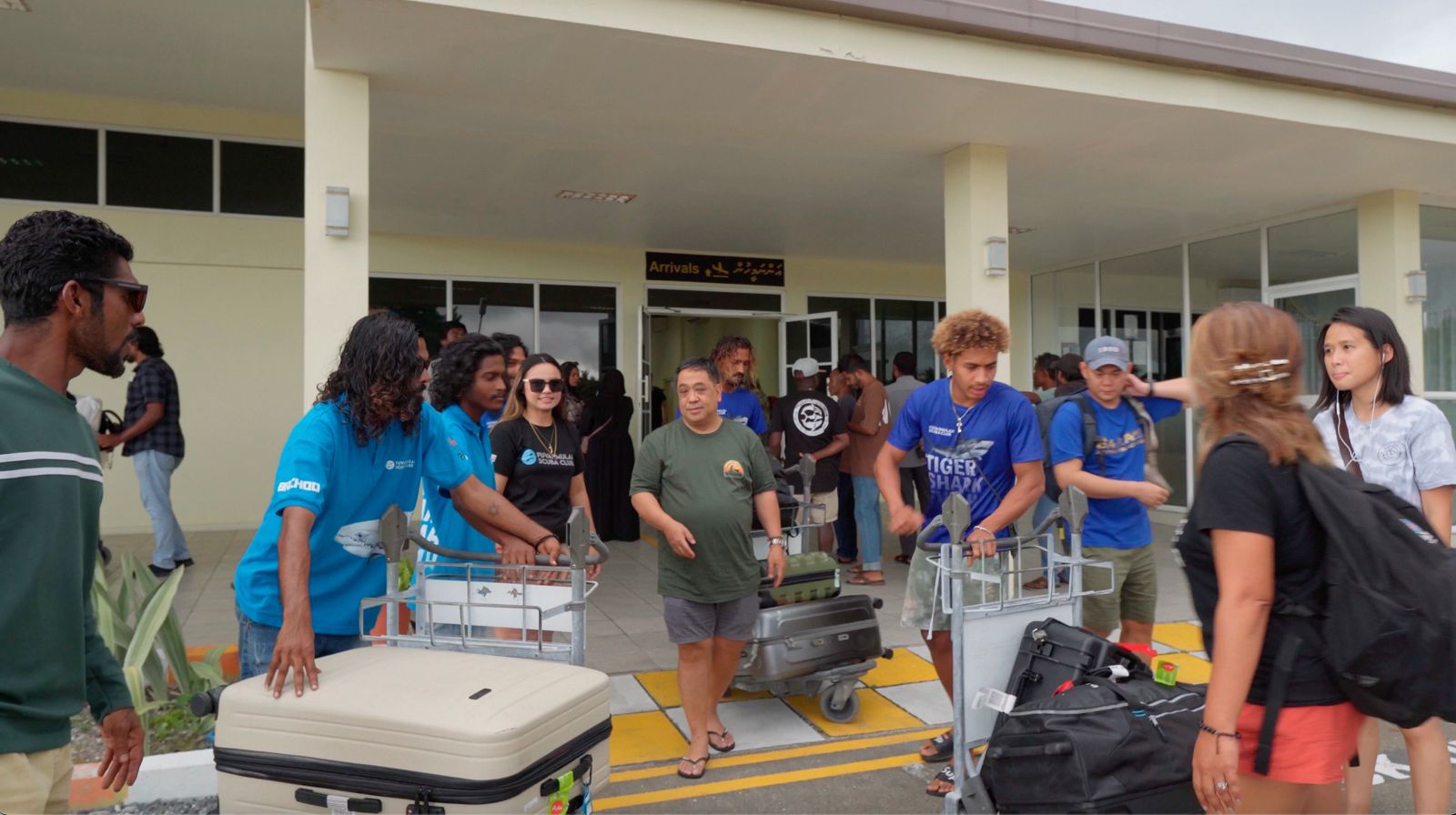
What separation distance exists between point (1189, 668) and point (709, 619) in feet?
10.4

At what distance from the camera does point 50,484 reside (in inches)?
64.8

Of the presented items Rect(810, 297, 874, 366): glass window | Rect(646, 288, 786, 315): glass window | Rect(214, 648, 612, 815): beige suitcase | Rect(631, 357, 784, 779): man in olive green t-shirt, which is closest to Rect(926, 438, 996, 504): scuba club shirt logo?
Rect(631, 357, 784, 779): man in olive green t-shirt

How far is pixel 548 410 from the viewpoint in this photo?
4.05 m

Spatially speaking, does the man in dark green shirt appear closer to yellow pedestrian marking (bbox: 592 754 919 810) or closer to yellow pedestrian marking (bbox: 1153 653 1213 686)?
yellow pedestrian marking (bbox: 592 754 919 810)

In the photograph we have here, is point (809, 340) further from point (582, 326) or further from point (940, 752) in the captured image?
point (940, 752)

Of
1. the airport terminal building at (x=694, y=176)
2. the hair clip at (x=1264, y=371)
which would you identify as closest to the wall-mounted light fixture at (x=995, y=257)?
the airport terminal building at (x=694, y=176)

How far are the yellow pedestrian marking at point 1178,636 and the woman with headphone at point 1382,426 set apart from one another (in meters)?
2.56

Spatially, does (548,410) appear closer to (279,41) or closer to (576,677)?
(576,677)

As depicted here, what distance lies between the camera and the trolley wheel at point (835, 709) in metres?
4.30

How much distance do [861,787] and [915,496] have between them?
5.97 m

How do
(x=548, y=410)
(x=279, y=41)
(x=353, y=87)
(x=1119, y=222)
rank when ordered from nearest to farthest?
(x=548, y=410), (x=353, y=87), (x=279, y=41), (x=1119, y=222)

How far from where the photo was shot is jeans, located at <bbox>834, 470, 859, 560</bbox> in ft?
27.7

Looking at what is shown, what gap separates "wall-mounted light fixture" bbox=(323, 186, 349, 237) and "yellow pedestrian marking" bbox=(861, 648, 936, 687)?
411cm

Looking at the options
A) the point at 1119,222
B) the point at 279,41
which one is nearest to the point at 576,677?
the point at 279,41
